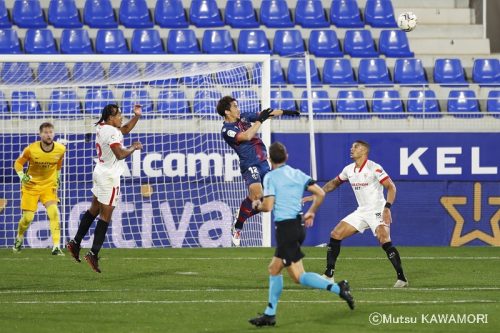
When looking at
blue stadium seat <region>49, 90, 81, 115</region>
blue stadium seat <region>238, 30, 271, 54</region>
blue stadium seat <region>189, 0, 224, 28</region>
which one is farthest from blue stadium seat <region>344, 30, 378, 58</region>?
blue stadium seat <region>49, 90, 81, 115</region>

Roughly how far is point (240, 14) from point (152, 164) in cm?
575

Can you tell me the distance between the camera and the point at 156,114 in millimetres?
19984

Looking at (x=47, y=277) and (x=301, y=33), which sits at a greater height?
(x=301, y=33)

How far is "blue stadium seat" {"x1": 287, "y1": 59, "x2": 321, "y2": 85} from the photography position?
77.5ft

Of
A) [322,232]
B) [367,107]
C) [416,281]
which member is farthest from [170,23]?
[416,281]

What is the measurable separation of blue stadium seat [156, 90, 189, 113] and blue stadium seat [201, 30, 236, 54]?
259cm

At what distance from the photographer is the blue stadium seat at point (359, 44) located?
81.5 feet

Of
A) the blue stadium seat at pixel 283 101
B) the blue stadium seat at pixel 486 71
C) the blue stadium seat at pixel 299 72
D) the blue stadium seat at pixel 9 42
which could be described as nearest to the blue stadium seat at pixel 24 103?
the blue stadium seat at pixel 9 42

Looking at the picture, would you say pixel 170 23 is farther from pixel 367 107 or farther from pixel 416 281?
pixel 416 281

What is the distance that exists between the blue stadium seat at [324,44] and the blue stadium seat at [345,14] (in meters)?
0.86

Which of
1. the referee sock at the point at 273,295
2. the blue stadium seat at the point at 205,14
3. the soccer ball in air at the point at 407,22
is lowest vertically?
the referee sock at the point at 273,295

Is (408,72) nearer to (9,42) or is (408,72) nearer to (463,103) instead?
(463,103)

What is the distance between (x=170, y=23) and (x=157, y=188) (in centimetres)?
545

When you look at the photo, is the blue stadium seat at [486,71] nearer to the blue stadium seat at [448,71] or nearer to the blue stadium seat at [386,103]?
the blue stadium seat at [448,71]
